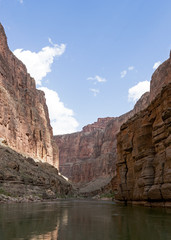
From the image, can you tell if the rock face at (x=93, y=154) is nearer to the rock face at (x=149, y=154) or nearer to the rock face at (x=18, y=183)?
the rock face at (x=18, y=183)

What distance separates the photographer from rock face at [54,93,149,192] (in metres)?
105

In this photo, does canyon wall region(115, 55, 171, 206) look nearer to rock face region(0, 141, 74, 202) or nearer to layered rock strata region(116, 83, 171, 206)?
layered rock strata region(116, 83, 171, 206)

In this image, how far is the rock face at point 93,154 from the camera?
105m

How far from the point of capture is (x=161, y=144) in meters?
17.6

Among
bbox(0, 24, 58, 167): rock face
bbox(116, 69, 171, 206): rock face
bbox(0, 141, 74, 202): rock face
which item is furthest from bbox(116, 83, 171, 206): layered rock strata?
bbox(0, 24, 58, 167): rock face

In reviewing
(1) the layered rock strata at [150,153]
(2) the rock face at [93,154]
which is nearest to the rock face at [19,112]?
(2) the rock face at [93,154]

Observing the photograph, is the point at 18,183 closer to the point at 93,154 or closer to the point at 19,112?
the point at 19,112

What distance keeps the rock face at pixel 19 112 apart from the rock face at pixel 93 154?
27.7 metres

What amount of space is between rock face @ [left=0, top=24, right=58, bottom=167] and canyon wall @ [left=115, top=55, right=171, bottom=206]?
31154 millimetres

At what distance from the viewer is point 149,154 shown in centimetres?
1962

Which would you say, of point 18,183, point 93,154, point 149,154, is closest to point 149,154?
point 149,154

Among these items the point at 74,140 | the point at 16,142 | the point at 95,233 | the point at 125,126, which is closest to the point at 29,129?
the point at 16,142

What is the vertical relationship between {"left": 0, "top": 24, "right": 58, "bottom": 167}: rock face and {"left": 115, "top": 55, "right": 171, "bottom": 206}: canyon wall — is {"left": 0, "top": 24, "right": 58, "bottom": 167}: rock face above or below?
above

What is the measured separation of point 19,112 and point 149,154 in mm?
52712
